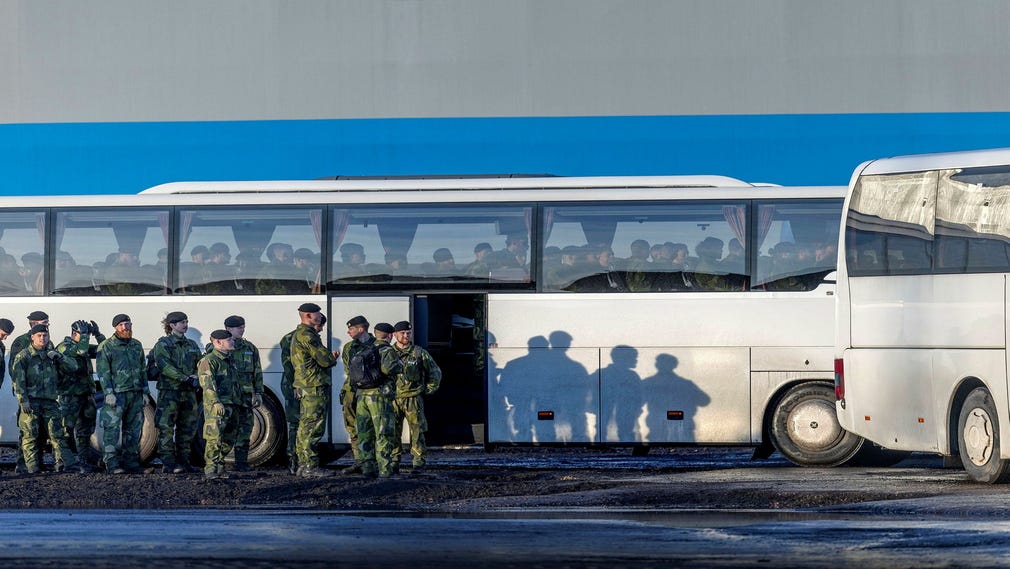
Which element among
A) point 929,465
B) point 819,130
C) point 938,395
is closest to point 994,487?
point 938,395

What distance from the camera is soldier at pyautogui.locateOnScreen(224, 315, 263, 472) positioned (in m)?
15.0

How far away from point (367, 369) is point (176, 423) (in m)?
2.43

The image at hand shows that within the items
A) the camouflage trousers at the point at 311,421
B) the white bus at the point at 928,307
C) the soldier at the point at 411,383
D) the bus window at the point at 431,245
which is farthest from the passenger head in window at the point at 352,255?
the white bus at the point at 928,307

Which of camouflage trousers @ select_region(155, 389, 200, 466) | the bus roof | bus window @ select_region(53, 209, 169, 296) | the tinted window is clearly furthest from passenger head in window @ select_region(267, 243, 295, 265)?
the bus roof

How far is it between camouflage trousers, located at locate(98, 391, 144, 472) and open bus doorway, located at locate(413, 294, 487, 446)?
117 inches

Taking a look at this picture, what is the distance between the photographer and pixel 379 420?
572 inches

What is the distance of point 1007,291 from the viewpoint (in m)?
12.9

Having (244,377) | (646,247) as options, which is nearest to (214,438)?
(244,377)

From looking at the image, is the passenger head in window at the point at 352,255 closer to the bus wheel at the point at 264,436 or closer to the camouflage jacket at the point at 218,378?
the bus wheel at the point at 264,436

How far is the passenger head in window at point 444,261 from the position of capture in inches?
658

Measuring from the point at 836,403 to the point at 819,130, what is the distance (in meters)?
9.19

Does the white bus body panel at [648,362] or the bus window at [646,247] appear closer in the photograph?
the white bus body panel at [648,362]

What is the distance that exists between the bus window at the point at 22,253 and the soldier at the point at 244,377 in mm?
2807

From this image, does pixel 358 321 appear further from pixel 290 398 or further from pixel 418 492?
pixel 418 492
